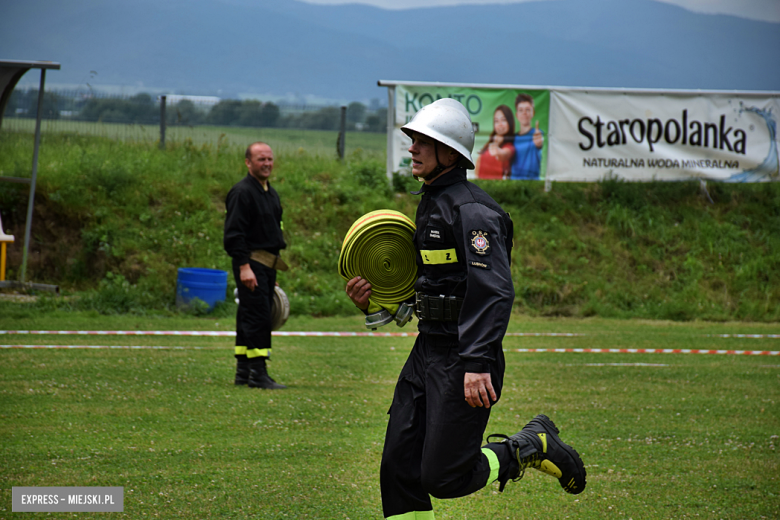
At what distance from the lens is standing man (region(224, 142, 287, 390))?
25.7 feet

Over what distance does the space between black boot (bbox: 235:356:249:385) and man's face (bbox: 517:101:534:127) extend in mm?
10349

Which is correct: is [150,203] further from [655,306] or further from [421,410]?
[421,410]

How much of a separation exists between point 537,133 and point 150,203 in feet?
26.3

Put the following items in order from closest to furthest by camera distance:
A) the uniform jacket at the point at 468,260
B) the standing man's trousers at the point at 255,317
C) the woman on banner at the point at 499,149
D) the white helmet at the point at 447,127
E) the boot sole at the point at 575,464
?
the uniform jacket at the point at 468,260
the white helmet at the point at 447,127
the boot sole at the point at 575,464
the standing man's trousers at the point at 255,317
the woman on banner at the point at 499,149

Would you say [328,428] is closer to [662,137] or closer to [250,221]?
[250,221]

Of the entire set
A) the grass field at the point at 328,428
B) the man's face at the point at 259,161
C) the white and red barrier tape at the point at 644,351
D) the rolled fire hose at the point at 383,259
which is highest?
the man's face at the point at 259,161

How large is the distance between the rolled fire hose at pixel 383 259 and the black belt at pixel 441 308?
1.38ft

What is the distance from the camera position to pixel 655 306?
1462 centimetres

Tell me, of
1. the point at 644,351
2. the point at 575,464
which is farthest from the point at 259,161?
the point at 644,351

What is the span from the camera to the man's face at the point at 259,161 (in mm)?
8016

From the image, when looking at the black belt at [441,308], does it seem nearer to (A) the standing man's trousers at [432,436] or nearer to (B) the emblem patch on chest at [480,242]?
(A) the standing man's trousers at [432,436]

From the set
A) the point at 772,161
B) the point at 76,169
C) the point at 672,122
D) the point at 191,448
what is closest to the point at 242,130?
the point at 76,169

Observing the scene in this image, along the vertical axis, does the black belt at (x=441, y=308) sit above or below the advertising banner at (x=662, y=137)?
below

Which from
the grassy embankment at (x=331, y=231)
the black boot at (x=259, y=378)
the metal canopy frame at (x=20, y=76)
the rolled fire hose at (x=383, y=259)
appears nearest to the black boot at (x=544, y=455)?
the rolled fire hose at (x=383, y=259)
